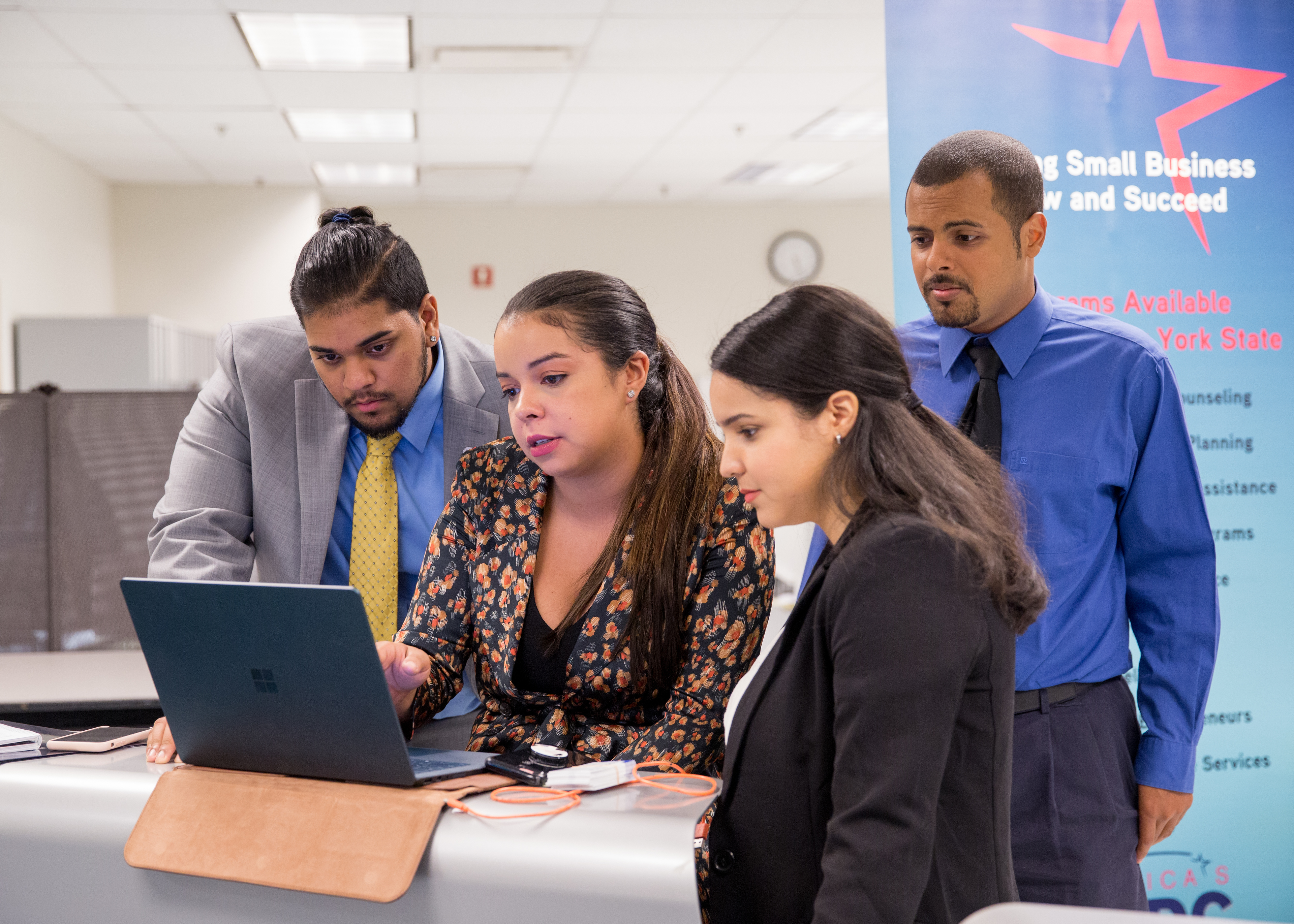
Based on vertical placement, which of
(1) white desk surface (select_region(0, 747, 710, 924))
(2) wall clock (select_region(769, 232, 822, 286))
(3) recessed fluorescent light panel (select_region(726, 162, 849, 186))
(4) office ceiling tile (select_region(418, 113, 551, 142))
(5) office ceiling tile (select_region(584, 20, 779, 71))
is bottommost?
(1) white desk surface (select_region(0, 747, 710, 924))

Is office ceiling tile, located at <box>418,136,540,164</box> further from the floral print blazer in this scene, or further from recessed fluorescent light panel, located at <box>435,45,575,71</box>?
the floral print blazer

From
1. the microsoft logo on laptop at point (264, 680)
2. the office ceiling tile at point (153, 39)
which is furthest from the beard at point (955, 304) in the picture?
the office ceiling tile at point (153, 39)

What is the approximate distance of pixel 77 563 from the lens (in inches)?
110

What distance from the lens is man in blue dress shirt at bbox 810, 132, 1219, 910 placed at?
1407 mm

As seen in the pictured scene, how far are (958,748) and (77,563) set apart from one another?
255 centimetres

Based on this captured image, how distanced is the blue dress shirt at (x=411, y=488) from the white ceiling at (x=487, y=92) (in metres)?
3.06

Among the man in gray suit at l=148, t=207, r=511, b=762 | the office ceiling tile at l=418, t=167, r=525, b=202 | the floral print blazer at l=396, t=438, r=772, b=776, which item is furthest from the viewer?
the office ceiling tile at l=418, t=167, r=525, b=202

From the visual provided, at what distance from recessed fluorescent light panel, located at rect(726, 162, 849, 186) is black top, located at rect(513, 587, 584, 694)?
6.57 m

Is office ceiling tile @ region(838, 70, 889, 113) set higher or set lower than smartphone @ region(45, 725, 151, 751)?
higher

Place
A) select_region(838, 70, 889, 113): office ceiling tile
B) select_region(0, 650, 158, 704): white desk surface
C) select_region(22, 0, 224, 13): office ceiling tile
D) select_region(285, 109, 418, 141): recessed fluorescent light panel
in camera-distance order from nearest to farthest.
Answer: select_region(0, 650, 158, 704): white desk surface, select_region(22, 0, 224, 13): office ceiling tile, select_region(838, 70, 889, 113): office ceiling tile, select_region(285, 109, 418, 141): recessed fluorescent light panel

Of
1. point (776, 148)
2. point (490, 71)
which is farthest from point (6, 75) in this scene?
point (776, 148)

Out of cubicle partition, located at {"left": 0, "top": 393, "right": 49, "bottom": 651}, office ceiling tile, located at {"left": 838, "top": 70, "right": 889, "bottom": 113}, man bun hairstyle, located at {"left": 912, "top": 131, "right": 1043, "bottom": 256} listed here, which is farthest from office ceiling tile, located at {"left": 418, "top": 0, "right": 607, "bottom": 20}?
man bun hairstyle, located at {"left": 912, "top": 131, "right": 1043, "bottom": 256}

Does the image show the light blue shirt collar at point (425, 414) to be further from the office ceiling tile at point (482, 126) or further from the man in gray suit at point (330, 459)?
the office ceiling tile at point (482, 126)

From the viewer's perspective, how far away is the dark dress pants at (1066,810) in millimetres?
1397
